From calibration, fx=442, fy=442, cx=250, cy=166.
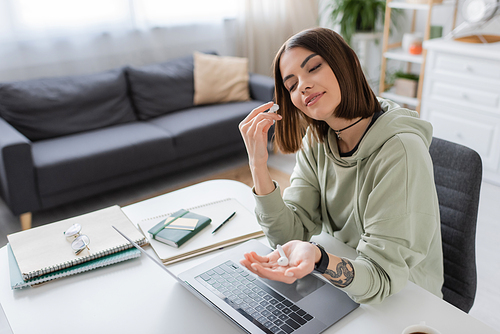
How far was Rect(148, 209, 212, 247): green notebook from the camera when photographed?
1119 millimetres

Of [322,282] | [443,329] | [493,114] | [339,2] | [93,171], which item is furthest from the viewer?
[339,2]

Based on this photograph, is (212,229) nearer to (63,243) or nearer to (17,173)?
(63,243)

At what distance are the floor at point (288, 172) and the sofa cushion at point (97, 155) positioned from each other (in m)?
0.23

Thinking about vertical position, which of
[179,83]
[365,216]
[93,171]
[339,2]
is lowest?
[93,171]

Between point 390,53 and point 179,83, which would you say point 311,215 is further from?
point 390,53

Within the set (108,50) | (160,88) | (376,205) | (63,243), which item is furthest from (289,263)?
(108,50)

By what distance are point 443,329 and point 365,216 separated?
0.27 metres

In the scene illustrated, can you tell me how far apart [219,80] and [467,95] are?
173 cm

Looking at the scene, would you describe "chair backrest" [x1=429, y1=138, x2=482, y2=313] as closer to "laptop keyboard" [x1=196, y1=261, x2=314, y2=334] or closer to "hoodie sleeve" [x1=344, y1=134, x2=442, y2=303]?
"hoodie sleeve" [x1=344, y1=134, x2=442, y2=303]

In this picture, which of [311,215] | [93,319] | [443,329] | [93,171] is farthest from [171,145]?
[443,329]

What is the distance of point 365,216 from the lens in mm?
985

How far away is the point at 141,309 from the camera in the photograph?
914 mm

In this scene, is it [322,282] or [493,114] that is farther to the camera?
[493,114]

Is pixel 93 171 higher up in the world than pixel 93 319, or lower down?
lower down
